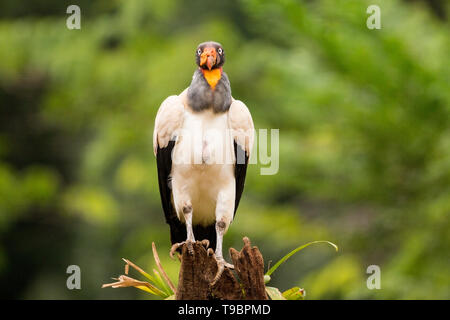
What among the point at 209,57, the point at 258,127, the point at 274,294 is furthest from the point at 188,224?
the point at 258,127

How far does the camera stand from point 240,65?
1380 cm

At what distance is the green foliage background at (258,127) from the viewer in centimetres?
844

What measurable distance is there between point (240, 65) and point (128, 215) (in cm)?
397

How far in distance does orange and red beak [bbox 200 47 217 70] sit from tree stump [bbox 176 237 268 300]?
112 centimetres

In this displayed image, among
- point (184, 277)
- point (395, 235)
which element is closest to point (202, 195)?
point (184, 277)

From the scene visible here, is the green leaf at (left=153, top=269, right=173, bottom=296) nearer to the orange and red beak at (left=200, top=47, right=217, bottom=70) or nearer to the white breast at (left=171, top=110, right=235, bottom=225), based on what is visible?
the white breast at (left=171, top=110, right=235, bottom=225)

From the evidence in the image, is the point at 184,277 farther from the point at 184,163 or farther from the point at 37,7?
the point at 37,7

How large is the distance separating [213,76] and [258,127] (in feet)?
22.7

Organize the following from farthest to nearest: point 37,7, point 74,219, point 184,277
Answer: point 37,7 → point 74,219 → point 184,277

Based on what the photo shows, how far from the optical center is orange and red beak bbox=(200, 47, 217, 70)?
4492mm

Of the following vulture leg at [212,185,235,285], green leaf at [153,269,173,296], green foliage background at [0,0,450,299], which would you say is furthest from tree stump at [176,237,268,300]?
green foliage background at [0,0,450,299]

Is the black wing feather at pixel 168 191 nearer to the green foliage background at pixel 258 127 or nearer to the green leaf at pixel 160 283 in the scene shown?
the green leaf at pixel 160 283

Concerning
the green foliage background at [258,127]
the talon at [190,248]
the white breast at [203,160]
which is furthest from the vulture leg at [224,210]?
the green foliage background at [258,127]

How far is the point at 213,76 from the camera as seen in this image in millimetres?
4672
